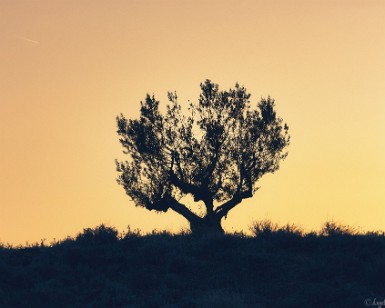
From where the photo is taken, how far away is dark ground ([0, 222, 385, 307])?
1199 inches

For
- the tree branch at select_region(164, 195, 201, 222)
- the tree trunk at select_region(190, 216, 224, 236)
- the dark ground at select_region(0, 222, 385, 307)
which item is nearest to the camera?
the dark ground at select_region(0, 222, 385, 307)

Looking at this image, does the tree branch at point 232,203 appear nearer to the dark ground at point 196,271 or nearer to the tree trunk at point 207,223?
the tree trunk at point 207,223

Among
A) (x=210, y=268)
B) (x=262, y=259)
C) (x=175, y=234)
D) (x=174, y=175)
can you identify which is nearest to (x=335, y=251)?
(x=262, y=259)

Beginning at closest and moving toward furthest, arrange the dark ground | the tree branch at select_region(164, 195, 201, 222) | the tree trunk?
the dark ground, the tree trunk, the tree branch at select_region(164, 195, 201, 222)

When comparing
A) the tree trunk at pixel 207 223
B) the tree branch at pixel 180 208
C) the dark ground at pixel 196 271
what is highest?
the tree branch at pixel 180 208

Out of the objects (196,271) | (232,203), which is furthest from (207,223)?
(196,271)

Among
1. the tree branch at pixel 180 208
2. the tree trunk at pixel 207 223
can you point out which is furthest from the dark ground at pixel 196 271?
the tree branch at pixel 180 208

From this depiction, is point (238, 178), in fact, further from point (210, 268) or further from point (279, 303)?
point (279, 303)

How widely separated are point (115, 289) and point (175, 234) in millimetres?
10558

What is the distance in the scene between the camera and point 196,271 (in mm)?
34031

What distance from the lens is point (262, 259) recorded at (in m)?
35.0

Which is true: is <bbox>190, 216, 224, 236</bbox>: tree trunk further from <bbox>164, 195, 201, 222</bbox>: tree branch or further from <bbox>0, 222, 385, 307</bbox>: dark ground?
<bbox>0, 222, 385, 307</bbox>: dark ground

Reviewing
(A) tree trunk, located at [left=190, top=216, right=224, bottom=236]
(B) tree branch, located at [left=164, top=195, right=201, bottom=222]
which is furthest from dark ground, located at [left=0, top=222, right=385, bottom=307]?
(B) tree branch, located at [left=164, top=195, right=201, bottom=222]

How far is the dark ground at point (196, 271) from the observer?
30453 mm
